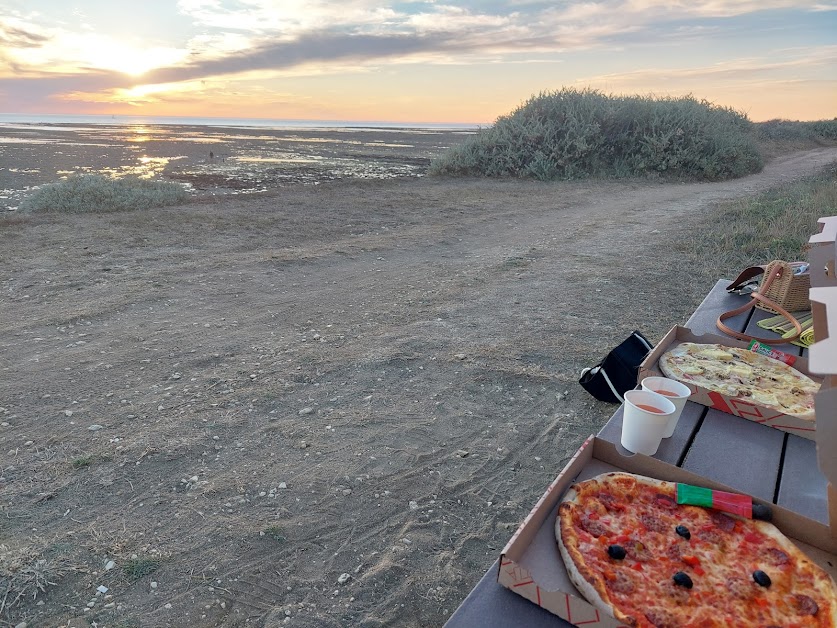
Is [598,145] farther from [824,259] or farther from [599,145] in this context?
[824,259]

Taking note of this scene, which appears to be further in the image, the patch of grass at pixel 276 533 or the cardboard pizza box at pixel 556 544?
the patch of grass at pixel 276 533

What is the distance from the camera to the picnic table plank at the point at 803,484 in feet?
6.34

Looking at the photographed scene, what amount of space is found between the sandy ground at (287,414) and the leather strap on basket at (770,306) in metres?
1.06

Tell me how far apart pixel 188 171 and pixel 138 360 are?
55.6ft

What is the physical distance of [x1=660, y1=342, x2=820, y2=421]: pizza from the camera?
2.54 meters

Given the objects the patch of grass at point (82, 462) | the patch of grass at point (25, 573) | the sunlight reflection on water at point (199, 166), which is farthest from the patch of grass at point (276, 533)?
the sunlight reflection on water at point (199, 166)

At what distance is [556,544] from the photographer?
1.71m

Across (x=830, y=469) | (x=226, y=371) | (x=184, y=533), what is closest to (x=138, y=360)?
(x=226, y=371)

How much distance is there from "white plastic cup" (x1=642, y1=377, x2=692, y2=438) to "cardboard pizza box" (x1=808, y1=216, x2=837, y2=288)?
76cm

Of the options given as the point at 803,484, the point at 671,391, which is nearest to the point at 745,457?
the point at 803,484

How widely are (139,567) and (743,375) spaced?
3111 millimetres

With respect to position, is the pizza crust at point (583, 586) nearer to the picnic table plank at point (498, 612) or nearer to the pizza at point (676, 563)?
the pizza at point (676, 563)

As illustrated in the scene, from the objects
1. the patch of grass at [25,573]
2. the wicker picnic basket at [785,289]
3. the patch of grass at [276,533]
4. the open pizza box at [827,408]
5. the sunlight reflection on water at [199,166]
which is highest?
the open pizza box at [827,408]

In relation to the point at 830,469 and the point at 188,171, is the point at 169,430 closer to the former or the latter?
the point at 830,469
